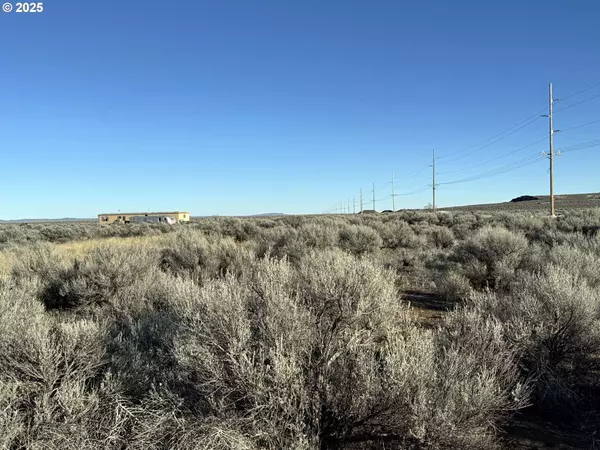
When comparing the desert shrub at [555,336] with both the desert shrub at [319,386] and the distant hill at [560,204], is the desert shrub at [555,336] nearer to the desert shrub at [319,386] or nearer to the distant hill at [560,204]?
the desert shrub at [319,386]

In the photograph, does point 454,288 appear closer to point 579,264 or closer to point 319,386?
point 579,264

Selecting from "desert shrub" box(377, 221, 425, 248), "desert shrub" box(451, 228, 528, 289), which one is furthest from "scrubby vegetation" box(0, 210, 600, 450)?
"desert shrub" box(377, 221, 425, 248)

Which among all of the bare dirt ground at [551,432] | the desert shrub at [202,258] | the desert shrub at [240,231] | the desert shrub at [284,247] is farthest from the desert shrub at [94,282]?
the desert shrub at [240,231]

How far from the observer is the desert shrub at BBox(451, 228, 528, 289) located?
8820 millimetres

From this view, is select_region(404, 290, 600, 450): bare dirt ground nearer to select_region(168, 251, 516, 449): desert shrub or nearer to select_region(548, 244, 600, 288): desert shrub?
select_region(168, 251, 516, 449): desert shrub

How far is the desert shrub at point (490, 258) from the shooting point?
8.82m

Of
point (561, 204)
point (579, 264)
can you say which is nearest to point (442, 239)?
point (579, 264)

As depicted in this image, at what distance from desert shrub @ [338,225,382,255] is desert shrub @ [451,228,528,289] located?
170 inches

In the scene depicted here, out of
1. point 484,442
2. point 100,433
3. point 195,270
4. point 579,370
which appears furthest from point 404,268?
point 100,433

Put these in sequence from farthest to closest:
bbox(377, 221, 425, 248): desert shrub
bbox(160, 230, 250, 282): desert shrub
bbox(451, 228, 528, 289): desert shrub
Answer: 1. bbox(377, 221, 425, 248): desert shrub
2. bbox(160, 230, 250, 282): desert shrub
3. bbox(451, 228, 528, 289): desert shrub

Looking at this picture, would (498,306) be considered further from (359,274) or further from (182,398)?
(182,398)

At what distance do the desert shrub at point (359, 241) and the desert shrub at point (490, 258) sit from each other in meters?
4.33

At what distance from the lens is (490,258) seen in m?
9.67

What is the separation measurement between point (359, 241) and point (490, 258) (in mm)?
6289
